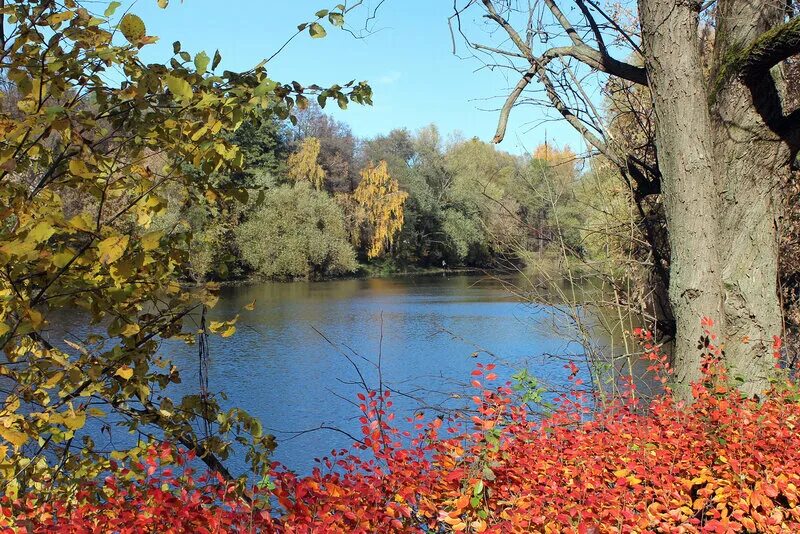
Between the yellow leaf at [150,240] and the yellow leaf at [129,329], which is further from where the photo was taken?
the yellow leaf at [129,329]

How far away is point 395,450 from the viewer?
330cm

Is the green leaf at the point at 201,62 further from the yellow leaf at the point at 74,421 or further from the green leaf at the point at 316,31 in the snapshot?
the yellow leaf at the point at 74,421

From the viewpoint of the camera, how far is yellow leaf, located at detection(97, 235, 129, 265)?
4.84 feet

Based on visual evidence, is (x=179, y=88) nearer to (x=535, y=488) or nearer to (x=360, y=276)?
(x=535, y=488)

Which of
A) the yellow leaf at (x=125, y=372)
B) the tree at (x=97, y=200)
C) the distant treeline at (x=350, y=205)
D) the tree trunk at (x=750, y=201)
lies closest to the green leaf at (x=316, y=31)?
the tree at (x=97, y=200)

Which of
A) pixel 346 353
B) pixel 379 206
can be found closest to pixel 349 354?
pixel 346 353

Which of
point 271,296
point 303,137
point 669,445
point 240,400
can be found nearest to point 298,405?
point 240,400

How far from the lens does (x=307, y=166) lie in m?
35.4

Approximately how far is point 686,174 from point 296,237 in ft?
93.0

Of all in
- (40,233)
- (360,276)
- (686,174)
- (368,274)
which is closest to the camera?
(40,233)

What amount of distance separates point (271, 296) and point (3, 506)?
22.2 m

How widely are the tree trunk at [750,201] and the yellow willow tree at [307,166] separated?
3222 cm

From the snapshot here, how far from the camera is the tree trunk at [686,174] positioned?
346cm

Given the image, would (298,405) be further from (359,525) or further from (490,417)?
(359,525)
